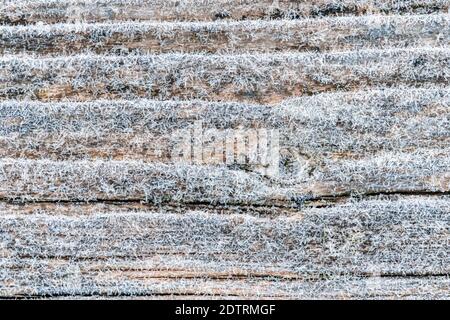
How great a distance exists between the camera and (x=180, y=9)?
1941 millimetres

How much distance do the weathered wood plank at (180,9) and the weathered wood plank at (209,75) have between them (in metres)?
0.09

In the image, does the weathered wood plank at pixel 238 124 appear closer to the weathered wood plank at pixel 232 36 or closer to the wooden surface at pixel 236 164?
the wooden surface at pixel 236 164

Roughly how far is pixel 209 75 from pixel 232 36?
0.10 m

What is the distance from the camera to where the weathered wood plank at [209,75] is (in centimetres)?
192

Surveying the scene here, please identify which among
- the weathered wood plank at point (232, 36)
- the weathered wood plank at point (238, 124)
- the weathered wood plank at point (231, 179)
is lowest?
the weathered wood plank at point (231, 179)

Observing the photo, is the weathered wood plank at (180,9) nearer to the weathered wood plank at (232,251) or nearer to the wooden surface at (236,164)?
the wooden surface at (236,164)

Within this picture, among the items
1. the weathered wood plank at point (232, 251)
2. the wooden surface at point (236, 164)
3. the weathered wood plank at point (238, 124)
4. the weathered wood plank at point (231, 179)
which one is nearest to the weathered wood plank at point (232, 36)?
the wooden surface at point (236, 164)

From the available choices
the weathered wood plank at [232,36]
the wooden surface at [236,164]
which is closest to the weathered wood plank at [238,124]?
the wooden surface at [236,164]

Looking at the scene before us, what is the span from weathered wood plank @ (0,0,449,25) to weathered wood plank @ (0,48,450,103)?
3.6 inches

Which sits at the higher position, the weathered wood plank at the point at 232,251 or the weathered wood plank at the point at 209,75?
the weathered wood plank at the point at 209,75

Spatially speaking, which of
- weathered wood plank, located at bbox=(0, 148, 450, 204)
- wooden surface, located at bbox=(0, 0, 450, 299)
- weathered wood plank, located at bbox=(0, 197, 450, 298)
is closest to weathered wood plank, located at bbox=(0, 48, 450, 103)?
wooden surface, located at bbox=(0, 0, 450, 299)

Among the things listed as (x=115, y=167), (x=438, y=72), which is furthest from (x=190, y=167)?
(x=438, y=72)

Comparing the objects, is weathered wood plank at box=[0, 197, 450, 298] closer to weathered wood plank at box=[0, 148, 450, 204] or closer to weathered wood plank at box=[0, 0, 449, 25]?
weathered wood plank at box=[0, 148, 450, 204]

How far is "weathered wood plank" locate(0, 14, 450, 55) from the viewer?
193 cm
